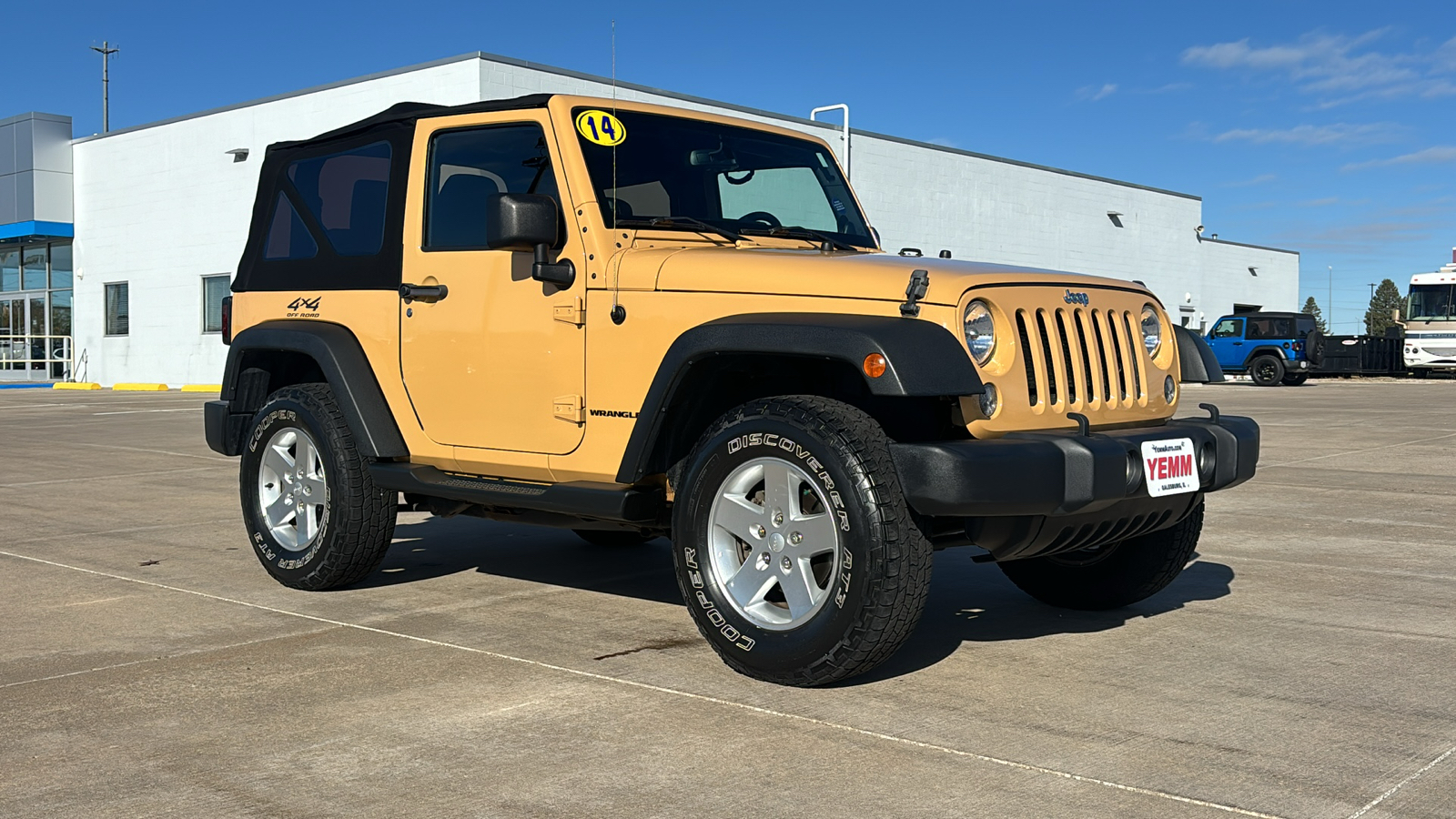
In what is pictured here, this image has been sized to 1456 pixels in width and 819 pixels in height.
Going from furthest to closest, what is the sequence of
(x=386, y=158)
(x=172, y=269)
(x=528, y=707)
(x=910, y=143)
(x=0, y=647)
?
(x=910, y=143)
(x=172, y=269)
(x=386, y=158)
(x=0, y=647)
(x=528, y=707)

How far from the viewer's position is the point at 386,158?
5.91m

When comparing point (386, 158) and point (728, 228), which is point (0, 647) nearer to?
point (386, 158)

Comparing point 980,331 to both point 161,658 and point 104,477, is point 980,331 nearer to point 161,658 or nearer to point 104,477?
point 161,658

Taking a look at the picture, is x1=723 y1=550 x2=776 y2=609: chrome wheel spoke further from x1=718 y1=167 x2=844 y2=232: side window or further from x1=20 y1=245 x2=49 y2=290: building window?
x1=20 y1=245 x2=49 y2=290: building window

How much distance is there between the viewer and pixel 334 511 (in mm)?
5816

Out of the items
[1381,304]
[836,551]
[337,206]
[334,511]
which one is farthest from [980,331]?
[1381,304]

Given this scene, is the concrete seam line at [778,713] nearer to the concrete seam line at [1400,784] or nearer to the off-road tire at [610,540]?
the concrete seam line at [1400,784]

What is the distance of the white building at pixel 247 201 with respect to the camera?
29062mm

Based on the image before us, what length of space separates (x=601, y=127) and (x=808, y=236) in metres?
0.94

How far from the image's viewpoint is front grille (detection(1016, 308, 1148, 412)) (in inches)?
173

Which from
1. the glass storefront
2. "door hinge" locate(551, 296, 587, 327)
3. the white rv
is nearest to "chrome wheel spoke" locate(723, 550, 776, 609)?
"door hinge" locate(551, 296, 587, 327)

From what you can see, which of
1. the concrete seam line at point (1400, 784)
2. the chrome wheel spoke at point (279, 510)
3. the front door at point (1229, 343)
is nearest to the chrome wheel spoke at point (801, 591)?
the concrete seam line at point (1400, 784)

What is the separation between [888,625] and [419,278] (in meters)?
2.61

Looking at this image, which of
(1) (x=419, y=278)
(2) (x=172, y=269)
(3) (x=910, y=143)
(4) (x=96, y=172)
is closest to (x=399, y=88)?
(2) (x=172, y=269)
